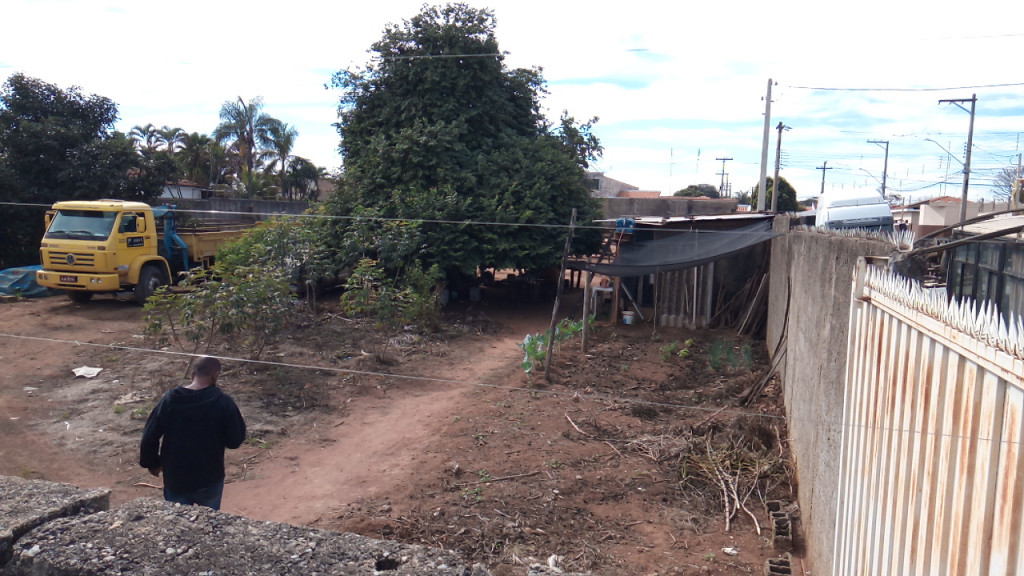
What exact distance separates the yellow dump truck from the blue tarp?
140cm

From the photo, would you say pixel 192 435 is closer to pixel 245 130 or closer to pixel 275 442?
pixel 275 442

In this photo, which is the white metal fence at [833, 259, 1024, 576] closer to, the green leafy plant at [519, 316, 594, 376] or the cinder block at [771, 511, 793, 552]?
the cinder block at [771, 511, 793, 552]

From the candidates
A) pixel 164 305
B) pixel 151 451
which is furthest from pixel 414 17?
pixel 151 451

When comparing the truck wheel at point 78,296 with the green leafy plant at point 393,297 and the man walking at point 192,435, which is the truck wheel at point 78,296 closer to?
the green leafy plant at point 393,297

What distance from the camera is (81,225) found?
13.6 meters

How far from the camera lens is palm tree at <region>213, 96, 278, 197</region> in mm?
31359

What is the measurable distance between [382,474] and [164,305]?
496 centimetres

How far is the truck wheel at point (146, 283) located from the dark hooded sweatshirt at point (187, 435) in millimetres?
11336

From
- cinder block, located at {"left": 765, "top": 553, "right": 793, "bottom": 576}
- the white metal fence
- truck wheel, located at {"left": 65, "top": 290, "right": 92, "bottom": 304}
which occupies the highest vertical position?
the white metal fence

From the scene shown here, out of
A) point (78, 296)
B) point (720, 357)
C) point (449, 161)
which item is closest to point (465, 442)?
point (720, 357)

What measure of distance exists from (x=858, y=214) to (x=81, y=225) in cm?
1512

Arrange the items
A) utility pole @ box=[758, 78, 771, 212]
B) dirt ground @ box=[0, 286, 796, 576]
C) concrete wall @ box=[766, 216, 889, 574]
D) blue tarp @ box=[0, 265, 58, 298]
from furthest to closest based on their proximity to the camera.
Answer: utility pole @ box=[758, 78, 771, 212] < blue tarp @ box=[0, 265, 58, 298] < dirt ground @ box=[0, 286, 796, 576] < concrete wall @ box=[766, 216, 889, 574]

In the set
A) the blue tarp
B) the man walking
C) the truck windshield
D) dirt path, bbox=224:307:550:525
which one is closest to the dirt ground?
dirt path, bbox=224:307:550:525

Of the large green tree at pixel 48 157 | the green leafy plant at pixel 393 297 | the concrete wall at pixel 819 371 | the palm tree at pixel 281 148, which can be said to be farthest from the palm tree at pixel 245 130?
the concrete wall at pixel 819 371
